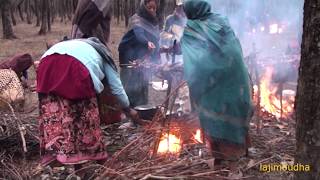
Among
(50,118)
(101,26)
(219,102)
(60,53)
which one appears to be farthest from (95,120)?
(101,26)

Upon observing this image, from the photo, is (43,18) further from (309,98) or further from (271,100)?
(309,98)

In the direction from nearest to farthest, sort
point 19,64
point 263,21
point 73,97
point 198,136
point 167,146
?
point 73,97, point 167,146, point 198,136, point 263,21, point 19,64

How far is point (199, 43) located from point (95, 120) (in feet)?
4.21

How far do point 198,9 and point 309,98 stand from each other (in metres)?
1.74

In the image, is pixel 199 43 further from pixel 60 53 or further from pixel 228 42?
pixel 60 53

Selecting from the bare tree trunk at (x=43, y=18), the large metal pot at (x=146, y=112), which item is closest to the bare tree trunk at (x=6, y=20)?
the bare tree trunk at (x=43, y=18)

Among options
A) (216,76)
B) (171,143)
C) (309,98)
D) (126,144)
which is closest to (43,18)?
(126,144)

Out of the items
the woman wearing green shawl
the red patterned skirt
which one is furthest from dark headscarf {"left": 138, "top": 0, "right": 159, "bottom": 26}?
the red patterned skirt

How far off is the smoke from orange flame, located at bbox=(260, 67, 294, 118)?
0.85 m

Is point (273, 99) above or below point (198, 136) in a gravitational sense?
above

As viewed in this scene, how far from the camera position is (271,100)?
734 cm

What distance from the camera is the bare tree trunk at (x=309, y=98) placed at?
311 cm

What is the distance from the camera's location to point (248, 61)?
6.14 meters

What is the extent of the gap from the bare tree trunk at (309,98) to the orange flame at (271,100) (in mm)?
3682
